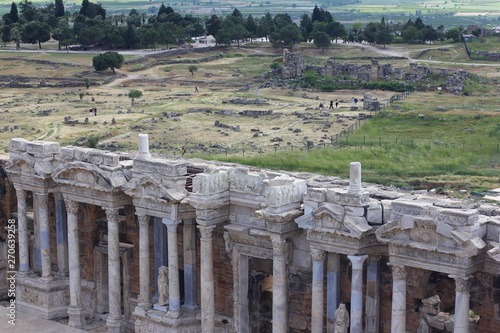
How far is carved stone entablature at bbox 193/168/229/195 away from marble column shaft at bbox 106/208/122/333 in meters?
4.28

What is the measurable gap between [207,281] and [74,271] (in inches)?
252

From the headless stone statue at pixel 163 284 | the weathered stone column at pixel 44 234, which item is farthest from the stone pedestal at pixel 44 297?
the headless stone statue at pixel 163 284

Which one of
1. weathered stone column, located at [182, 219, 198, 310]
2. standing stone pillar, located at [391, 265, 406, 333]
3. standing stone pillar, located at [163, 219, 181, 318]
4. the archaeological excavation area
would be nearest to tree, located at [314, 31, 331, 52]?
the archaeological excavation area

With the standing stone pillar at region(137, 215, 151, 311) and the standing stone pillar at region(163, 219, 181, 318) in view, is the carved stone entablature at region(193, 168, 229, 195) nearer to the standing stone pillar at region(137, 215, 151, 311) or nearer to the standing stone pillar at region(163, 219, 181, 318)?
the standing stone pillar at region(163, 219, 181, 318)

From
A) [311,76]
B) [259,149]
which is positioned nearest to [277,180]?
[259,149]

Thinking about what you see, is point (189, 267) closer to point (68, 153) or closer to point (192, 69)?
point (68, 153)

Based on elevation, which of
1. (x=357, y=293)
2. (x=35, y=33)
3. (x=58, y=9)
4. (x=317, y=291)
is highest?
(x=58, y=9)

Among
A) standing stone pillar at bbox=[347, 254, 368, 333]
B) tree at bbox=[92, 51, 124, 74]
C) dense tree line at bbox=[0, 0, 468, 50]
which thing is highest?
dense tree line at bbox=[0, 0, 468, 50]

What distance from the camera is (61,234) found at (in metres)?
33.2

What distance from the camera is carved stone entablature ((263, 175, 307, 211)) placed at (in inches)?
977

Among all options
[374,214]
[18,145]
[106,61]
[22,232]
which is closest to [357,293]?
[374,214]

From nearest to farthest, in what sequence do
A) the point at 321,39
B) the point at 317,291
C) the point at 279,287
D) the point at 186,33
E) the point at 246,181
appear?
1. the point at 317,291
2. the point at 279,287
3. the point at 246,181
4. the point at 321,39
5. the point at 186,33

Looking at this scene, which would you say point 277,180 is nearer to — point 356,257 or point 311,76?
point 356,257

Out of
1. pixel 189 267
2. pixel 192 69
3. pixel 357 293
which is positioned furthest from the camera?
pixel 192 69
